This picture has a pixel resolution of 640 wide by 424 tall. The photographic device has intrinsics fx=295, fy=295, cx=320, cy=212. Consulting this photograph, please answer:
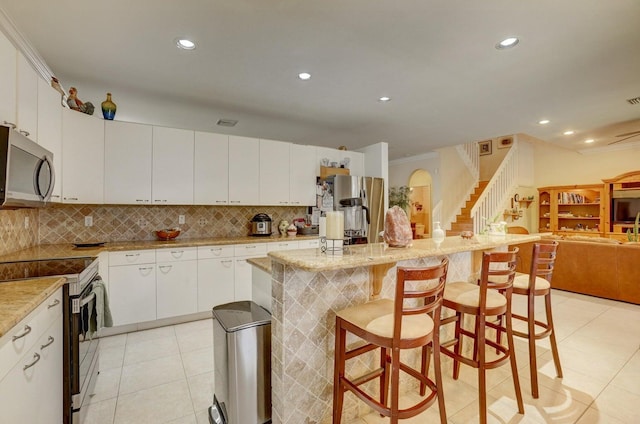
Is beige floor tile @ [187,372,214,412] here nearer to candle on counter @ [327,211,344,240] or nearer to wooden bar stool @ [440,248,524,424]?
candle on counter @ [327,211,344,240]

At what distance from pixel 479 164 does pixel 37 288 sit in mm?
10036

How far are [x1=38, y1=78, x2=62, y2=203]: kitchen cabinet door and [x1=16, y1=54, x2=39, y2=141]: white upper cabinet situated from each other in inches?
3.8

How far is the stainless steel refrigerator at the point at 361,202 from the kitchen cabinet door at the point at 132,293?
2.57 m

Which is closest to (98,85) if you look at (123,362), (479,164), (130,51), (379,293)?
(130,51)

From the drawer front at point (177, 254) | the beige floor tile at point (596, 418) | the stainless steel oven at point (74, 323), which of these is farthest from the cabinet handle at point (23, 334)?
the beige floor tile at point (596, 418)

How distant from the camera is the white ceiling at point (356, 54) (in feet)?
6.79

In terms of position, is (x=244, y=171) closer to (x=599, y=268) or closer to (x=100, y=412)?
(x=100, y=412)

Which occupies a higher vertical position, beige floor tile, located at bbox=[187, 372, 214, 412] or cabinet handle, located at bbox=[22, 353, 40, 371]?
cabinet handle, located at bbox=[22, 353, 40, 371]

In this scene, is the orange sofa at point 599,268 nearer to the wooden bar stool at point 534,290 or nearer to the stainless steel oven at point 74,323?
the wooden bar stool at point 534,290

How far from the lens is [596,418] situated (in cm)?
195

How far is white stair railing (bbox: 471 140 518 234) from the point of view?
7031mm

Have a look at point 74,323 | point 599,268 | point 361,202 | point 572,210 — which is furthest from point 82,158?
point 572,210

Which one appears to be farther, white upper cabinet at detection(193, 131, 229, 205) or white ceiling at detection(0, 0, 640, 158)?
white upper cabinet at detection(193, 131, 229, 205)

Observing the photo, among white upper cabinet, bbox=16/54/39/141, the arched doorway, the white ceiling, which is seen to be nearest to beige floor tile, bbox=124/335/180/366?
white upper cabinet, bbox=16/54/39/141
